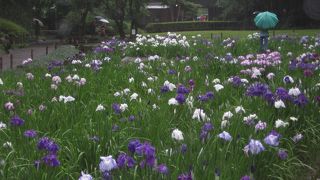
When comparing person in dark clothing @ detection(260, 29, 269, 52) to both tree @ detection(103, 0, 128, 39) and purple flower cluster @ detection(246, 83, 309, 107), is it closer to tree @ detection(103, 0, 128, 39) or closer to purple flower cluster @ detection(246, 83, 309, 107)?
purple flower cluster @ detection(246, 83, 309, 107)

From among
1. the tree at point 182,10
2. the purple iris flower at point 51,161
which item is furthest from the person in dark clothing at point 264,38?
the tree at point 182,10

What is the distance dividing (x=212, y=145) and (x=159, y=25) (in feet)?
138

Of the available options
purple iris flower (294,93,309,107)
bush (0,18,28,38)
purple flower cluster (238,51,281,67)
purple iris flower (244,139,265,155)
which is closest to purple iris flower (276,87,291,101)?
purple iris flower (294,93,309,107)

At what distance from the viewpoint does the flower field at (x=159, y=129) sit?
292cm

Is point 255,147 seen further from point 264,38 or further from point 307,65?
point 264,38

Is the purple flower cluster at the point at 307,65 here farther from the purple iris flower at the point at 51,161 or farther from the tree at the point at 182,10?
the tree at the point at 182,10

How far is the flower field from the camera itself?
115 inches

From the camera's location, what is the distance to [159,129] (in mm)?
3816

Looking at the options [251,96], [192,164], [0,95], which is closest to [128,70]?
[0,95]

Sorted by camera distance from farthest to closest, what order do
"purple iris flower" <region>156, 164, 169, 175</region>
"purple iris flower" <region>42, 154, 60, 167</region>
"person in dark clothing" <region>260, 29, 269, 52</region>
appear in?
"person in dark clothing" <region>260, 29, 269, 52</region>
"purple iris flower" <region>42, 154, 60, 167</region>
"purple iris flower" <region>156, 164, 169, 175</region>

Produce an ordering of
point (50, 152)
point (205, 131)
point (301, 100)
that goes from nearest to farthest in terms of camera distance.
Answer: point (50, 152) → point (205, 131) → point (301, 100)

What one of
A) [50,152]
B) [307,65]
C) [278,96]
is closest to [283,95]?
[278,96]

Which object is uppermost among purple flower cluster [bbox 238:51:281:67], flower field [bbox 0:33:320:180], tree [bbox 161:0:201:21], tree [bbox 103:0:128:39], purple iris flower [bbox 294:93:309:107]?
tree [bbox 161:0:201:21]

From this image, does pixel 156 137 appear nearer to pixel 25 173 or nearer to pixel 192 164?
pixel 192 164
